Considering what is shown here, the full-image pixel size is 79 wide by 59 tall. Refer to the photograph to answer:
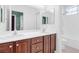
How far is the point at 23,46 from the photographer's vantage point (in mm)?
1619

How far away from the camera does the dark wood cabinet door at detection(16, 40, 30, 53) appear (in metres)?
1.49

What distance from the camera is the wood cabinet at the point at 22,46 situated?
148 centimetres

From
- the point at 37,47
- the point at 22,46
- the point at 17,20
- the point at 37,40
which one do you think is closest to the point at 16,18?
the point at 17,20

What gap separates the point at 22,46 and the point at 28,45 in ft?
0.58

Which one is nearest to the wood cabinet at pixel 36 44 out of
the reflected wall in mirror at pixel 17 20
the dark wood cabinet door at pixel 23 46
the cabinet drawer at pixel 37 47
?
the cabinet drawer at pixel 37 47

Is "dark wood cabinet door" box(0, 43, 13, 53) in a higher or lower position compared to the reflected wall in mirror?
lower

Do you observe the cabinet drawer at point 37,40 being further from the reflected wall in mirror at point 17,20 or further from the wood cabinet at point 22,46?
the reflected wall in mirror at point 17,20

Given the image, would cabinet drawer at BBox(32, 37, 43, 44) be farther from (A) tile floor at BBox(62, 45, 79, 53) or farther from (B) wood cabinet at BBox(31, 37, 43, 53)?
(A) tile floor at BBox(62, 45, 79, 53)

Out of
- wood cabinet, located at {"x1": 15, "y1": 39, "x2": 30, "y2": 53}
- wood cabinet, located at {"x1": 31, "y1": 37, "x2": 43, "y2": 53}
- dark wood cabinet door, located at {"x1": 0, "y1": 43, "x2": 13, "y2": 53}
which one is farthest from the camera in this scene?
wood cabinet, located at {"x1": 31, "y1": 37, "x2": 43, "y2": 53}

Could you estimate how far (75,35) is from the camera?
4.29 ft

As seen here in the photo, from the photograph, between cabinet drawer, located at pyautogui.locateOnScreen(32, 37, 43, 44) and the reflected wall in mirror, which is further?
cabinet drawer, located at pyautogui.locateOnScreen(32, 37, 43, 44)

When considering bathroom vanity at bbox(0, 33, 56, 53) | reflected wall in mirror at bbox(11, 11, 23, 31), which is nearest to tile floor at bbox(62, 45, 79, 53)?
bathroom vanity at bbox(0, 33, 56, 53)

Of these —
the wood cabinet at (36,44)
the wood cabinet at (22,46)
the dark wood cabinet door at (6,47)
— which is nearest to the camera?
the dark wood cabinet door at (6,47)
